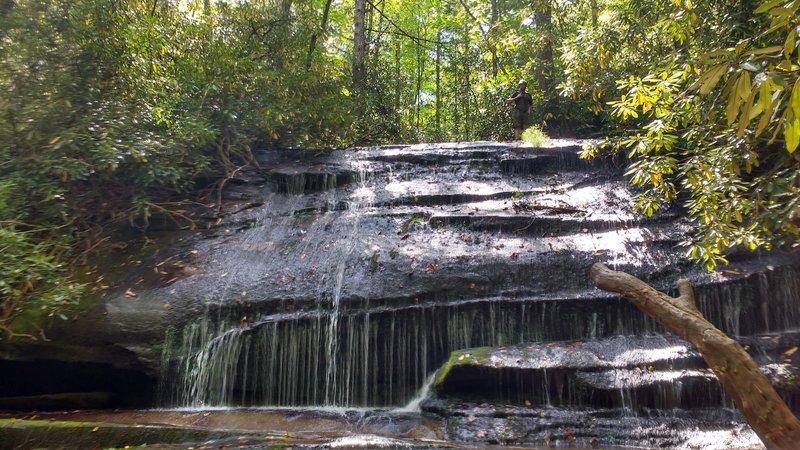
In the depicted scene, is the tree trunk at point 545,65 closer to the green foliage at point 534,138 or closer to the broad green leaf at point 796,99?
the green foliage at point 534,138

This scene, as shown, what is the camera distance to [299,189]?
33.5 ft

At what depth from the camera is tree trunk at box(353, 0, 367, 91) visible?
14.3 m

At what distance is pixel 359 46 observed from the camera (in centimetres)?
1461

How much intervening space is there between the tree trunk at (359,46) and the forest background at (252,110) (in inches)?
2.5

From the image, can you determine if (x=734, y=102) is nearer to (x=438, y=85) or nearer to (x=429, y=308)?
(x=429, y=308)

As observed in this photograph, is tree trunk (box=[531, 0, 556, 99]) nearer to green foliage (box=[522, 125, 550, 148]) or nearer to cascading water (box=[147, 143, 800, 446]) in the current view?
green foliage (box=[522, 125, 550, 148])

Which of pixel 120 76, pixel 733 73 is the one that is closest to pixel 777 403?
pixel 733 73

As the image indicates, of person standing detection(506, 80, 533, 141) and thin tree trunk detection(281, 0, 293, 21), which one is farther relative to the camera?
thin tree trunk detection(281, 0, 293, 21)

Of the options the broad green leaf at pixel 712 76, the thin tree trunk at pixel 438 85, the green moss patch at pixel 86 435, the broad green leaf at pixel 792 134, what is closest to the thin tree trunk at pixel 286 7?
the thin tree trunk at pixel 438 85

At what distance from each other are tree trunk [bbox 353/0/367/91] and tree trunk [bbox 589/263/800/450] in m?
12.3

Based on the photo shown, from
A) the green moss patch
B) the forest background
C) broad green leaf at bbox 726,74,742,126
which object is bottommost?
the green moss patch

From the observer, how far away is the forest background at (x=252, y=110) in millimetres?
5258

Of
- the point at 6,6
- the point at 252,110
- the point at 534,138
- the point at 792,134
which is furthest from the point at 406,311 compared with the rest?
→ the point at 6,6

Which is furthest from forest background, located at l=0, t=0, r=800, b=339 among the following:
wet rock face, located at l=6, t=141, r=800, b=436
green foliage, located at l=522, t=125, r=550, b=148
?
green foliage, located at l=522, t=125, r=550, b=148
